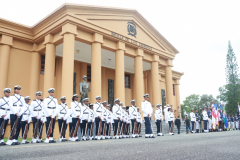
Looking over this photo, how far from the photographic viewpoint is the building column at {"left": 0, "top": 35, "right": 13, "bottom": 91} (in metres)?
15.5

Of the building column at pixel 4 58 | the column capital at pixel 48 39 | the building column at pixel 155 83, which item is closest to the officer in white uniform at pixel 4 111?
the building column at pixel 4 58

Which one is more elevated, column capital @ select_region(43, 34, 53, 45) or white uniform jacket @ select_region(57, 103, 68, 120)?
column capital @ select_region(43, 34, 53, 45)

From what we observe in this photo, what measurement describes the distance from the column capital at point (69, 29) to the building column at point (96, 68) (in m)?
1.95

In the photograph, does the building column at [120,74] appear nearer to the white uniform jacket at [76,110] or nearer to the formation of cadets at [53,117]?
the formation of cadets at [53,117]

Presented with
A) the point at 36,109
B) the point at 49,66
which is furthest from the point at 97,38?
the point at 36,109

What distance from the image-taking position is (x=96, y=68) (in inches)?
630

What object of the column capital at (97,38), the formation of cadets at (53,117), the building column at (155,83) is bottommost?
the formation of cadets at (53,117)

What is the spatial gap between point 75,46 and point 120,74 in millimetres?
4770

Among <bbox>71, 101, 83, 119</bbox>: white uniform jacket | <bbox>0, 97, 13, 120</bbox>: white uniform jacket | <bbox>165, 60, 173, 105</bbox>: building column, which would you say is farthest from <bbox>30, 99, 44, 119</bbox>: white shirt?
<bbox>165, 60, 173, 105</bbox>: building column

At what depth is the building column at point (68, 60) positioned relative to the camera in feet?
45.3

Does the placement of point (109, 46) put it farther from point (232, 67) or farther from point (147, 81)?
point (232, 67)

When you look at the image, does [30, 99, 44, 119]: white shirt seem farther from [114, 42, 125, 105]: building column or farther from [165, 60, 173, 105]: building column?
[165, 60, 173, 105]: building column

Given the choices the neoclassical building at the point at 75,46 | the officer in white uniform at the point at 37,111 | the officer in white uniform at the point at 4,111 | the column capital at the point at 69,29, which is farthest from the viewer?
the neoclassical building at the point at 75,46

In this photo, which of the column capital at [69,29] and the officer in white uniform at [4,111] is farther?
the column capital at [69,29]
